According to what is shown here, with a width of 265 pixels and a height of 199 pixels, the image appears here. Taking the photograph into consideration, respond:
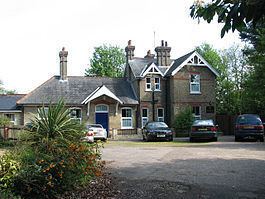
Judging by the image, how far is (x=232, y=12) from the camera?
5434mm

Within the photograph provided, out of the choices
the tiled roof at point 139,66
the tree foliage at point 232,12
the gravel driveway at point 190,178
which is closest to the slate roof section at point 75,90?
the tiled roof at point 139,66

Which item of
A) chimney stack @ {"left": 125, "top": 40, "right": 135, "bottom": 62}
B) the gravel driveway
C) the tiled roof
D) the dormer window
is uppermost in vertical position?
Answer: chimney stack @ {"left": 125, "top": 40, "right": 135, "bottom": 62}

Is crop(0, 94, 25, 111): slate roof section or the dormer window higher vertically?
the dormer window

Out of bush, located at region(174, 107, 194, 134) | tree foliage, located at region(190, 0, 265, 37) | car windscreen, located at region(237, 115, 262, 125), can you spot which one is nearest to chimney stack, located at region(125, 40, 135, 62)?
bush, located at region(174, 107, 194, 134)

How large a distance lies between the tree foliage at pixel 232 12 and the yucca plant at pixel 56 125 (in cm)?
430

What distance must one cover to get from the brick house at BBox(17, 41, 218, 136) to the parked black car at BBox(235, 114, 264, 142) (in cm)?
1058

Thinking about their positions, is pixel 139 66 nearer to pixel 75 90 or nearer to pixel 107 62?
pixel 75 90

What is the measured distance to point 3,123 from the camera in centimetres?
2509

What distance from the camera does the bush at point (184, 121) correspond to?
31.2 metres

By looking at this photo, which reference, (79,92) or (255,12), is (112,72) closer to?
(79,92)

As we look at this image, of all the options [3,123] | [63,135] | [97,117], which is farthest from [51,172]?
[97,117]

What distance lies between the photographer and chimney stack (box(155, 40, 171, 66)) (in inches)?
1405

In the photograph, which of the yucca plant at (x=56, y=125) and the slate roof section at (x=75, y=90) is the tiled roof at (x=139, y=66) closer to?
the slate roof section at (x=75, y=90)

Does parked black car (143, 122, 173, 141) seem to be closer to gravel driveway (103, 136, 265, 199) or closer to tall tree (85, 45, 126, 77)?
gravel driveway (103, 136, 265, 199)
